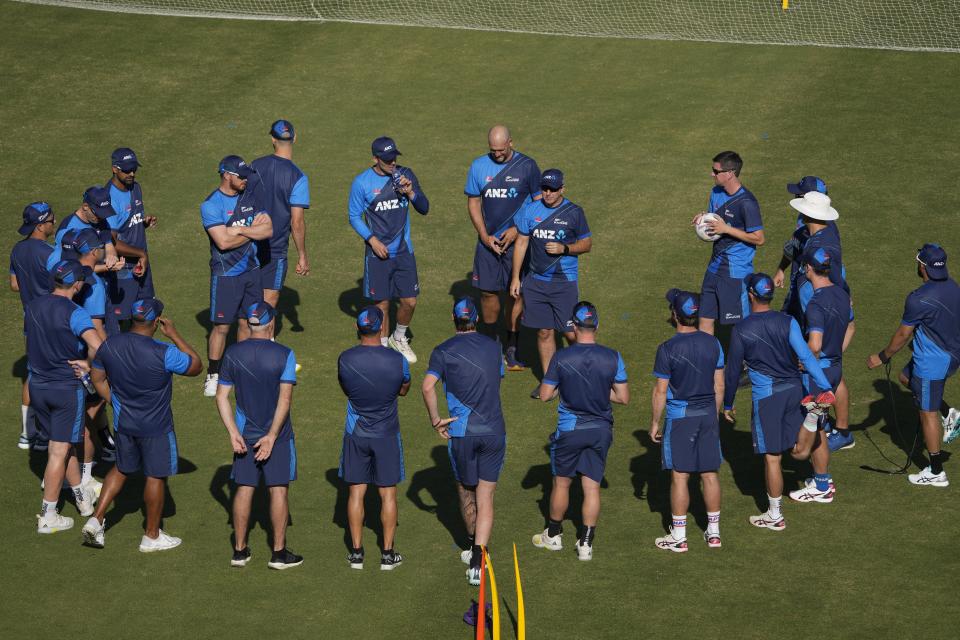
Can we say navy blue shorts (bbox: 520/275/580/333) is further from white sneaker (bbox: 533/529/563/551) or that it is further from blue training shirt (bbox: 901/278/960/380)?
blue training shirt (bbox: 901/278/960/380)

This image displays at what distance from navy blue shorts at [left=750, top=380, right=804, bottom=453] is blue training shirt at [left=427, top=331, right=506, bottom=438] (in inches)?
96.9

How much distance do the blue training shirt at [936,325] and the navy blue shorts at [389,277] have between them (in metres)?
5.41

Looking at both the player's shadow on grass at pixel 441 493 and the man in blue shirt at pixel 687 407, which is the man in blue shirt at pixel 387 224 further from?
the man in blue shirt at pixel 687 407

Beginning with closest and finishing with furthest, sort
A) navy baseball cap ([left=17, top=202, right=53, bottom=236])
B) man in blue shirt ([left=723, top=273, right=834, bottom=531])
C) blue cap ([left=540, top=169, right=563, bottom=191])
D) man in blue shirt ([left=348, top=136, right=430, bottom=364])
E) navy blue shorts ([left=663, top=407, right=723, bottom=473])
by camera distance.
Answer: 1. navy blue shorts ([left=663, top=407, right=723, bottom=473])
2. man in blue shirt ([left=723, top=273, right=834, bottom=531])
3. navy baseball cap ([left=17, top=202, right=53, bottom=236])
4. blue cap ([left=540, top=169, right=563, bottom=191])
5. man in blue shirt ([left=348, top=136, right=430, bottom=364])

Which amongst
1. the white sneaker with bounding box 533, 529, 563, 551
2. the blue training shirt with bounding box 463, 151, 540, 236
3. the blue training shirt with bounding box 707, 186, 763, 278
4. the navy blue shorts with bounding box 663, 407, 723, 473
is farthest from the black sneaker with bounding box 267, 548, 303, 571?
the blue training shirt with bounding box 707, 186, 763, 278

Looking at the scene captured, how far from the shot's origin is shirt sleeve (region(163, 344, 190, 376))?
10750 millimetres

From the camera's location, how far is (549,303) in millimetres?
14086

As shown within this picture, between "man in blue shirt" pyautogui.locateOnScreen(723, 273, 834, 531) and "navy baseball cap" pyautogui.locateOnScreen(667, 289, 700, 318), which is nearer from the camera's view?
"navy baseball cap" pyautogui.locateOnScreen(667, 289, 700, 318)

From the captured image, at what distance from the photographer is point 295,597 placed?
35.2 feet

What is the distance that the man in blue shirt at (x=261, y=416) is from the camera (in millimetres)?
10594

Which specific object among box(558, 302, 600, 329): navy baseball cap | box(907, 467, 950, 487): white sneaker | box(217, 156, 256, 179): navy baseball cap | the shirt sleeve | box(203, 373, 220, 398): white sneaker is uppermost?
box(217, 156, 256, 179): navy baseball cap

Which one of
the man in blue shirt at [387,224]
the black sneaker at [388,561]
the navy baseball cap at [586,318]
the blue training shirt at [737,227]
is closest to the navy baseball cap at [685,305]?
the navy baseball cap at [586,318]

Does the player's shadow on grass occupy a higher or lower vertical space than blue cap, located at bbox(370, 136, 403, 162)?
lower

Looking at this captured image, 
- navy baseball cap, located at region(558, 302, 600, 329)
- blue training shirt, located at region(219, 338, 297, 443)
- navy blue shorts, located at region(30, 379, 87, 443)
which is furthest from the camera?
navy blue shorts, located at region(30, 379, 87, 443)
